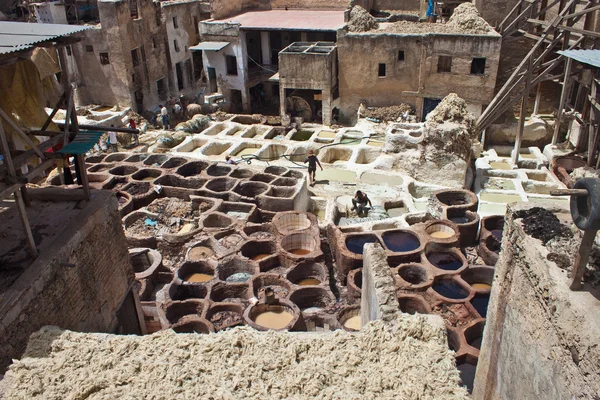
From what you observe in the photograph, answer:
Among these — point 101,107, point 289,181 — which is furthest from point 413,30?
point 101,107

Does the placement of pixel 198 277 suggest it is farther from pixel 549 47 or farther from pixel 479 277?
pixel 549 47

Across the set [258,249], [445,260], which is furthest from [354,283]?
[258,249]

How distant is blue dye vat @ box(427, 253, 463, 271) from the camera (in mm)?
14866

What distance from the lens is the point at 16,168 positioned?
7.18m

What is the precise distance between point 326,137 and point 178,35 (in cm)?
1512

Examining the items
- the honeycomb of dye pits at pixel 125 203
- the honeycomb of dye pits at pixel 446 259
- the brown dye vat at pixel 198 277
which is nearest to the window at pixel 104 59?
the honeycomb of dye pits at pixel 125 203

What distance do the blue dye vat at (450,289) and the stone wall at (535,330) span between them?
17.8 ft

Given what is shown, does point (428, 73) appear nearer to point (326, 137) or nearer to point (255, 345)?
point (326, 137)

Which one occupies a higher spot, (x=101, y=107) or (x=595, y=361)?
(x=595, y=361)

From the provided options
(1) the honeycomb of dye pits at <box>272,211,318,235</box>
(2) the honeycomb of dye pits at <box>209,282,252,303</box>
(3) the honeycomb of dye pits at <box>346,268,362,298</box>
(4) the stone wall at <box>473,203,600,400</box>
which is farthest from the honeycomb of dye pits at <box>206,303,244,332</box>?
(4) the stone wall at <box>473,203,600,400</box>

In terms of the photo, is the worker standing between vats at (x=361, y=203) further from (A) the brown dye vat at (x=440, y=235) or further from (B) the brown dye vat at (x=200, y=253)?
(B) the brown dye vat at (x=200, y=253)

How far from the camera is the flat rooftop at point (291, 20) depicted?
98.4 feet

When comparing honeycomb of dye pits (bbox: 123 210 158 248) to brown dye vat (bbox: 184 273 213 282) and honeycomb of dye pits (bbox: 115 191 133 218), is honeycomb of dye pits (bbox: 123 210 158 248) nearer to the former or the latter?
honeycomb of dye pits (bbox: 115 191 133 218)

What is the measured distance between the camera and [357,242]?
15391 mm
